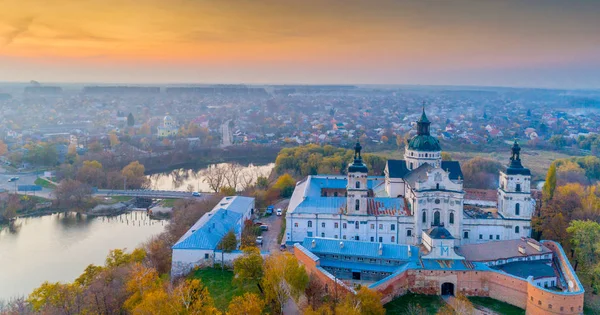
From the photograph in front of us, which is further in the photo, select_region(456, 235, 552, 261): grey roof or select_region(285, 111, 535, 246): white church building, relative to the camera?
select_region(285, 111, 535, 246): white church building

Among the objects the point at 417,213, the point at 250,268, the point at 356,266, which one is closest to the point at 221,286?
the point at 250,268

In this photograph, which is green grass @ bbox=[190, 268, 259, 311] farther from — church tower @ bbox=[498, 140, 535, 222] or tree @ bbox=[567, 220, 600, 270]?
tree @ bbox=[567, 220, 600, 270]

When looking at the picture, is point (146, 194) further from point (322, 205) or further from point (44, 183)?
point (322, 205)

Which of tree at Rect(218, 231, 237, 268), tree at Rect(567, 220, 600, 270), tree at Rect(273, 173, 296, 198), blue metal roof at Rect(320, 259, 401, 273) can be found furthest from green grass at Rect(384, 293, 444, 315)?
tree at Rect(273, 173, 296, 198)

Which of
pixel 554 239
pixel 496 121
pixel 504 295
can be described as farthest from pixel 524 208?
pixel 496 121

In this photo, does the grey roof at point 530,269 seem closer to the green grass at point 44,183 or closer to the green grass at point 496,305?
the green grass at point 496,305

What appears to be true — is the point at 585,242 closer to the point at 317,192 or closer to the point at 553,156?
the point at 317,192

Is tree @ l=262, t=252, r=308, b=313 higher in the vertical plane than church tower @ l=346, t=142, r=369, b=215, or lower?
lower
